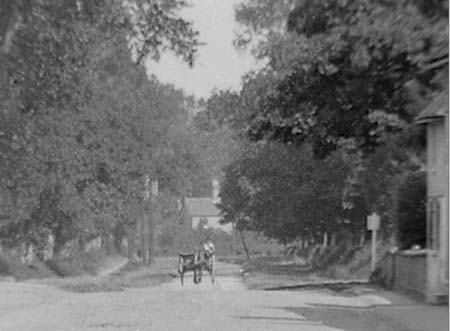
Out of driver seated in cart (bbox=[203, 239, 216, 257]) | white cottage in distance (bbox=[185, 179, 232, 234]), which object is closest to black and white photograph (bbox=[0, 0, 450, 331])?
driver seated in cart (bbox=[203, 239, 216, 257])

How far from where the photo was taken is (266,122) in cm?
3228

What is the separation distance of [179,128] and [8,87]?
172ft

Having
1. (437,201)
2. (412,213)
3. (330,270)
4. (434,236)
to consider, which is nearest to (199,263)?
(330,270)

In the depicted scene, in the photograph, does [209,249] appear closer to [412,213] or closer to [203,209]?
[412,213]

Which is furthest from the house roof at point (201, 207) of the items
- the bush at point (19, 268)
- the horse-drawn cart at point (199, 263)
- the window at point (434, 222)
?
the window at point (434, 222)

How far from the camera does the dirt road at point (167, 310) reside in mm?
19609

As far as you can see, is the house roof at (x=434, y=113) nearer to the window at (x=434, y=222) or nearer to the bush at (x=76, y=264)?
the window at (x=434, y=222)

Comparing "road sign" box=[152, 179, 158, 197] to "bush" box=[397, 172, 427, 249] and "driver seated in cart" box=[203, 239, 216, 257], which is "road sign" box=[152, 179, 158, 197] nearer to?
"driver seated in cart" box=[203, 239, 216, 257]

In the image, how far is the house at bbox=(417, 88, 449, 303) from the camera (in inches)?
989

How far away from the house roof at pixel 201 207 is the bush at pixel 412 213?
11340 cm

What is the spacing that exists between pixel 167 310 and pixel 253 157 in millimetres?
30223

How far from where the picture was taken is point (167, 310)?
907 inches

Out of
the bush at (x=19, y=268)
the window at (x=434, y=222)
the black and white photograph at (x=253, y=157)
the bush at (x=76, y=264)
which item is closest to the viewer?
the black and white photograph at (x=253, y=157)

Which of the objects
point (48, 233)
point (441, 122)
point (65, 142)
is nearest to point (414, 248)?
point (441, 122)
